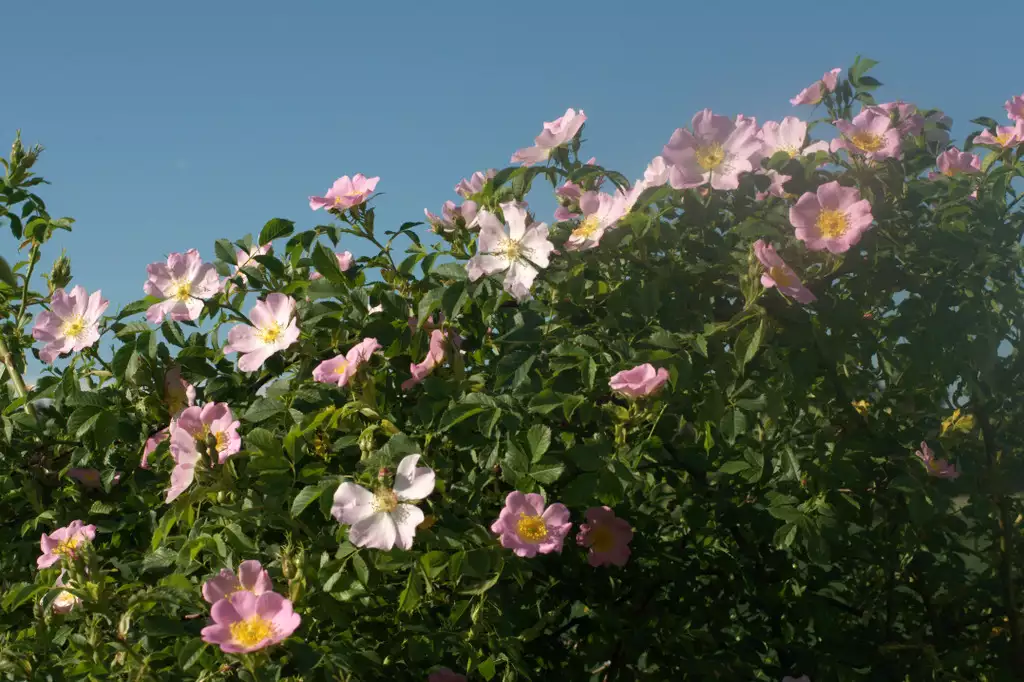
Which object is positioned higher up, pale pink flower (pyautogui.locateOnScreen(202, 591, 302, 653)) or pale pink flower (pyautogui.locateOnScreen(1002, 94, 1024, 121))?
pale pink flower (pyautogui.locateOnScreen(1002, 94, 1024, 121))

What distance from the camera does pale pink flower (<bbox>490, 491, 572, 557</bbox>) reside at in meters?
1.73

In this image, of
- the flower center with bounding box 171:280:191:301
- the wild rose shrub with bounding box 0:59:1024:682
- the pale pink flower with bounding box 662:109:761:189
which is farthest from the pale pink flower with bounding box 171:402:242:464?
the pale pink flower with bounding box 662:109:761:189

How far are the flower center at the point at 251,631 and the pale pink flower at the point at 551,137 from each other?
40.1 inches

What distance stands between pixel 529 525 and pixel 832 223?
31.6 inches

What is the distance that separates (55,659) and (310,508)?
75cm

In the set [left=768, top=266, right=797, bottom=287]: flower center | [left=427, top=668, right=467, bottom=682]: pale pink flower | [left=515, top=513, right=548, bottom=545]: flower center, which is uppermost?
[left=768, top=266, right=797, bottom=287]: flower center

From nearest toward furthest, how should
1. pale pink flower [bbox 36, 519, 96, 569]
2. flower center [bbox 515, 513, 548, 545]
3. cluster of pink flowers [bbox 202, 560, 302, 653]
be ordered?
cluster of pink flowers [bbox 202, 560, 302, 653], flower center [bbox 515, 513, 548, 545], pale pink flower [bbox 36, 519, 96, 569]

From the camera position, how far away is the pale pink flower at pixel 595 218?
1.87 meters

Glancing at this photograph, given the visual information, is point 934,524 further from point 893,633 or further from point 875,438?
point 875,438

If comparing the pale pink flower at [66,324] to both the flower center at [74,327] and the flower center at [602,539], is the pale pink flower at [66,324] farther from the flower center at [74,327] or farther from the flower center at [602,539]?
the flower center at [602,539]

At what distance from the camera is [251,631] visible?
1.56 m

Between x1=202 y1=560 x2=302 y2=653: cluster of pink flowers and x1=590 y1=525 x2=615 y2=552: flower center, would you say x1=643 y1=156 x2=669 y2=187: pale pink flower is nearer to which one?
x1=590 y1=525 x2=615 y2=552: flower center

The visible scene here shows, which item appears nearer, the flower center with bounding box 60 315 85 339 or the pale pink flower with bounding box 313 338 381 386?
the pale pink flower with bounding box 313 338 381 386

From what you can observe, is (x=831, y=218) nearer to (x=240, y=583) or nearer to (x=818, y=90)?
(x=818, y=90)
